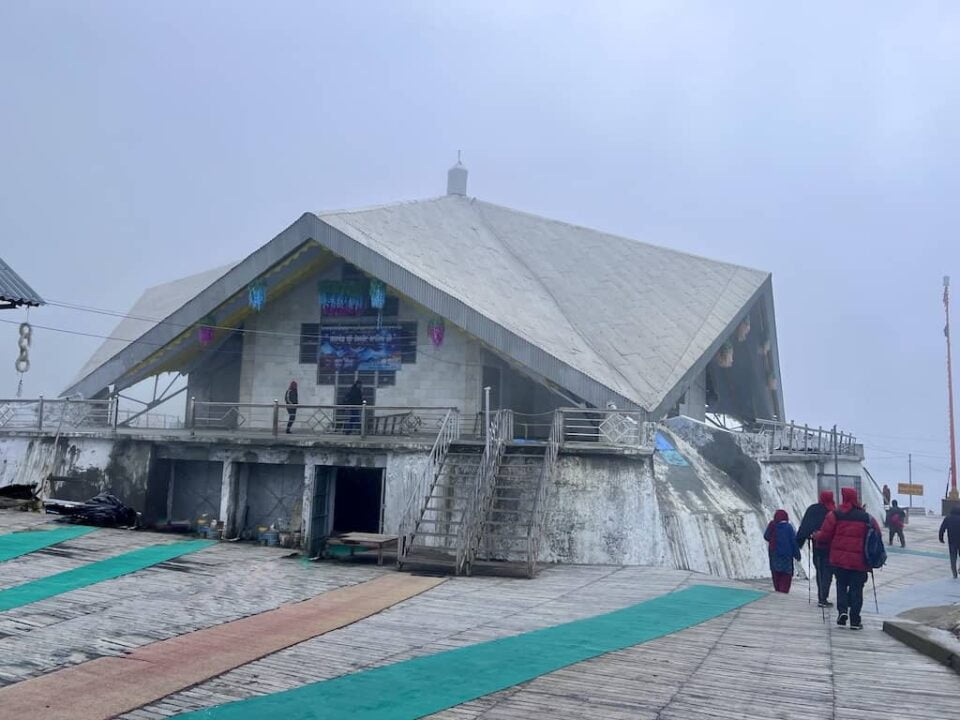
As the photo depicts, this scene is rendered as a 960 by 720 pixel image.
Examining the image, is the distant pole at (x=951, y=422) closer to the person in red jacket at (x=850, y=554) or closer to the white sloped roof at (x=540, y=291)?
the white sloped roof at (x=540, y=291)

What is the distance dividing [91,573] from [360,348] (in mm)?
11991

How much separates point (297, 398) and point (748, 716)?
1921 cm

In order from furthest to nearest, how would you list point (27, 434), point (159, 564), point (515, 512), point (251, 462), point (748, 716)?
point (27, 434), point (251, 462), point (515, 512), point (159, 564), point (748, 716)

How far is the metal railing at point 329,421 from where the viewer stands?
72.8ft

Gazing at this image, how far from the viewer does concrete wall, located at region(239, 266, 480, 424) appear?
23.7 meters

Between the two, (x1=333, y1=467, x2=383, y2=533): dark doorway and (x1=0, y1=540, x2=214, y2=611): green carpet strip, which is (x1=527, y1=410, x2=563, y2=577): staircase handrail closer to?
(x1=333, y1=467, x2=383, y2=533): dark doorway

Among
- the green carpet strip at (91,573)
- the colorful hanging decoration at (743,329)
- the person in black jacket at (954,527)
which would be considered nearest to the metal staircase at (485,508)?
the green carpet strip at (91,573)

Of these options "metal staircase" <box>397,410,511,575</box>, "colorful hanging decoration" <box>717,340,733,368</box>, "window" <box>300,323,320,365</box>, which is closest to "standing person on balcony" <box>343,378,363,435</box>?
"window" <box>300,323,320,365</box>

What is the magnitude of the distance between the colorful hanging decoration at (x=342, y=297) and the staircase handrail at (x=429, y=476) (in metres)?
7.08

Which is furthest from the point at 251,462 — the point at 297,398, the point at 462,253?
the point at 462,253

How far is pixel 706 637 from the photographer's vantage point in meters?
10.1

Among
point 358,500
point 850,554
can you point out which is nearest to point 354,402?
point 358,500

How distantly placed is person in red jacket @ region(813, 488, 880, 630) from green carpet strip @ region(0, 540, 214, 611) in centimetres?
1053

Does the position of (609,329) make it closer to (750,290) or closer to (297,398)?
(750,290)
